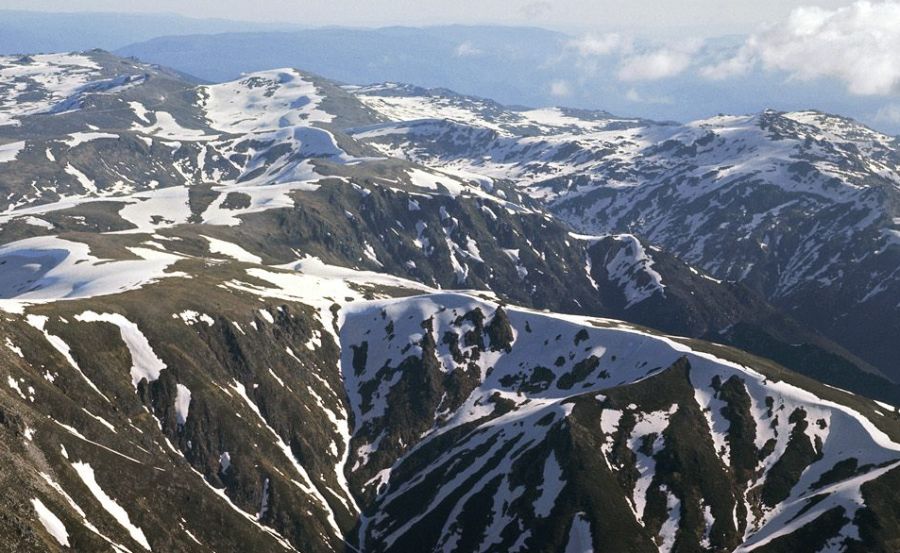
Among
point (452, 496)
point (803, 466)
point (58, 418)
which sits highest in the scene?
point (58, 418)

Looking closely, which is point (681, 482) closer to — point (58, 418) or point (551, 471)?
point (551, 471)

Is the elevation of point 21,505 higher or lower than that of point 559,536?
higher

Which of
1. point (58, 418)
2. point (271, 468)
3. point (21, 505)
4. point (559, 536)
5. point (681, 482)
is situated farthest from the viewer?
point (271, 468)

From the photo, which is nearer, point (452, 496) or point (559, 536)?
point (559, 536)

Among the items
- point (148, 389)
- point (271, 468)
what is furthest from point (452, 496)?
point (148, 389)

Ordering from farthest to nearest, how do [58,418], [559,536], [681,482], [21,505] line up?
[681,482]
[559,536]
[58,418]
[21,505]

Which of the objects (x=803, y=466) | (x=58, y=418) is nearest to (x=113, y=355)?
(x=58, y=418)

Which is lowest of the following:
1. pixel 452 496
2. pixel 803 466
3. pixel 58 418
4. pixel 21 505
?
pixel 452 496

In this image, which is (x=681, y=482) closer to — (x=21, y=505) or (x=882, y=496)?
(x=882, y=496)

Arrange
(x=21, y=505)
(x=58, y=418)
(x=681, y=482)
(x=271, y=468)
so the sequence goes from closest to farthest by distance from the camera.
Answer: (x=21, y=505)
(x=58, y=418)
(x=681, y=482)
(x=271, y=468)
